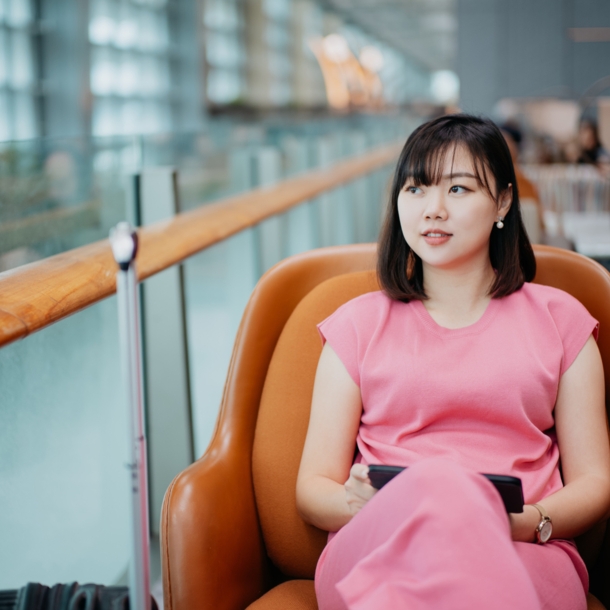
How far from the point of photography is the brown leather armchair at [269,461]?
111cm

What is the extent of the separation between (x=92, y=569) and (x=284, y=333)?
0.59 meters

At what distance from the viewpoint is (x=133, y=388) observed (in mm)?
732

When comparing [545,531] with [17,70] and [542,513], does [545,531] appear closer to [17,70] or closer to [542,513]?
[542,513]

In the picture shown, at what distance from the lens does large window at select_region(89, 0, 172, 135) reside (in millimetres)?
9773

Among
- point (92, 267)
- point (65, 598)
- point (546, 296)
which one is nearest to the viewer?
point (65, 598)

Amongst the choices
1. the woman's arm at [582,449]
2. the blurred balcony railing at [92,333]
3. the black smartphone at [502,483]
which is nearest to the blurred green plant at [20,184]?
the blurred balcony railing at [92,333]

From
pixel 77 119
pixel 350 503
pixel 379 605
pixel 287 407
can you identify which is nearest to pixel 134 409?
pixel 379 605

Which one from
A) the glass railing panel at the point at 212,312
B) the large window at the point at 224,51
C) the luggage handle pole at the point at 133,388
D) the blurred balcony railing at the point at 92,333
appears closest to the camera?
the luggage handle pole at the point at 133,388

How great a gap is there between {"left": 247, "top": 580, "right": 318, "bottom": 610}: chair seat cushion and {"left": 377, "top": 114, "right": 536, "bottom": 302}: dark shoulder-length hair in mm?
480

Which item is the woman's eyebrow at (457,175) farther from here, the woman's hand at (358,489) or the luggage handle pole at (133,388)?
the luggage handle pole at (133,388)

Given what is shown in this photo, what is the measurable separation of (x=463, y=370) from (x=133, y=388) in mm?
630

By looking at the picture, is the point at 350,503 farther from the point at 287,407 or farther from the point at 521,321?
the point at 521,321

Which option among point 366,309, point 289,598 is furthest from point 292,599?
point 366,309

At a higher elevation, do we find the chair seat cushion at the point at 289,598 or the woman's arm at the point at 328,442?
the woman's arm at the point at 328,442
